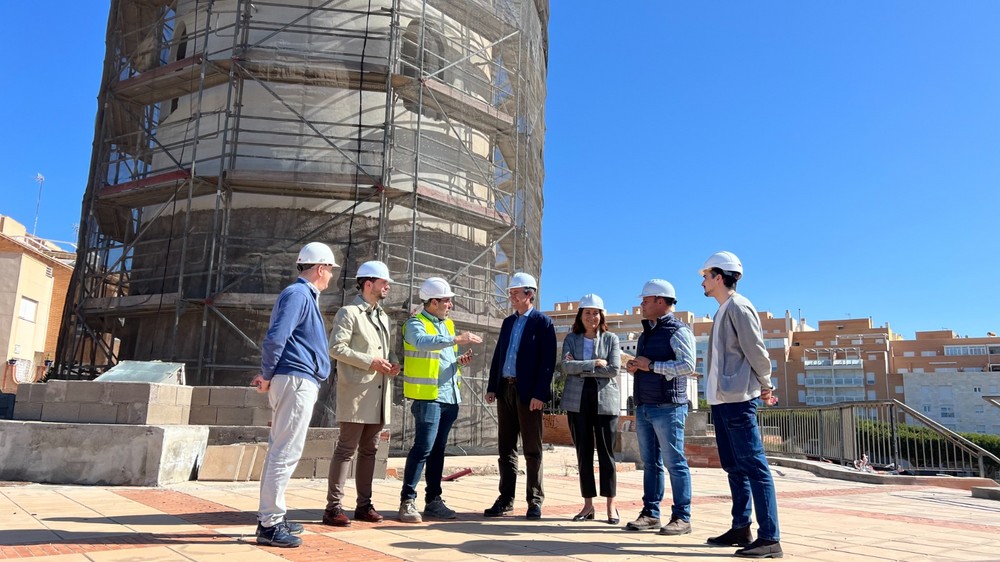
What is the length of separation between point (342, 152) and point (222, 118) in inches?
117

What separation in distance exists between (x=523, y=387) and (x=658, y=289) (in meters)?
1.28

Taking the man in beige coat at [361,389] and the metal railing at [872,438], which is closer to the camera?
the man in beige coat at [361,389]

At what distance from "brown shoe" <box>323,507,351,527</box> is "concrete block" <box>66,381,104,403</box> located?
144 inches

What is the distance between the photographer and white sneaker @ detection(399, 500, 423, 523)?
16.8ft

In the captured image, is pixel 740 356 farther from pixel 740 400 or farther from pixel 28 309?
pixel 28 309

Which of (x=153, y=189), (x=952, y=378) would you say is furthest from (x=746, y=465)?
(x=952, y=378)

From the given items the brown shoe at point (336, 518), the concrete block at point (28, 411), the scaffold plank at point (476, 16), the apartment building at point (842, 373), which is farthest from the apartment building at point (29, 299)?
the apartment building at point (842, 373)

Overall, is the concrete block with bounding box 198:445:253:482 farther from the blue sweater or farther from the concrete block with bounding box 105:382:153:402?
the blue sweater

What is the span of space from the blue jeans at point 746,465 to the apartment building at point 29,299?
3299 cm

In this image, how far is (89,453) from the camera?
6824 millimetres

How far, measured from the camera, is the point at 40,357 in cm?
3534

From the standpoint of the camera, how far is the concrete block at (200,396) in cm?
836

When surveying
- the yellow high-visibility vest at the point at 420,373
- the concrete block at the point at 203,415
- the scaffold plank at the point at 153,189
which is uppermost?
the scaffold plank at the point at 153,189

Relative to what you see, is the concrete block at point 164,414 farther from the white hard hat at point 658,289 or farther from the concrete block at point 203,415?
the white hard hat at point 658,289
